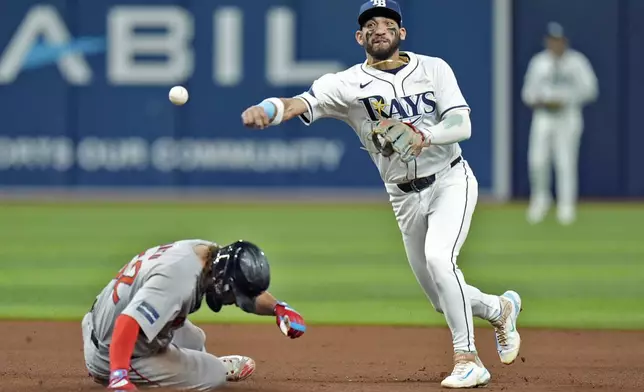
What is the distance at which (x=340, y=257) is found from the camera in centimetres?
1324

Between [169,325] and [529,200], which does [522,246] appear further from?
[169,325]

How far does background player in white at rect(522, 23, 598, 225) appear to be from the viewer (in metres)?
17.2

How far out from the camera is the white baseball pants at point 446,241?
6.52m

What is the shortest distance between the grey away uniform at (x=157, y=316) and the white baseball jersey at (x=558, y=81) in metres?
11.5

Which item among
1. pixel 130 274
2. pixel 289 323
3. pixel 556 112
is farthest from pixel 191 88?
pixel 289 323

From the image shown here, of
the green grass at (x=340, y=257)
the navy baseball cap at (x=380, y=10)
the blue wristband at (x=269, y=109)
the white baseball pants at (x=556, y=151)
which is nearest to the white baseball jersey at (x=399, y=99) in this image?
the navy baseball cap at (x=380, y=10)

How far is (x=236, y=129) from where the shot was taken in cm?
2062

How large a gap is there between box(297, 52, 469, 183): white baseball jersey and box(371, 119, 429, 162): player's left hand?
33cm

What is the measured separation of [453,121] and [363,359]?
5.89 feet

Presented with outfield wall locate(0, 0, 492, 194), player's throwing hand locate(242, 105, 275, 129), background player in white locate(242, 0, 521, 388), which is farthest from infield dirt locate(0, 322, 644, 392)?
outfield wall locate(0, 0, 492, 194)

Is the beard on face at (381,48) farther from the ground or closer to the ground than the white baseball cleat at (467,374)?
farther from the ground

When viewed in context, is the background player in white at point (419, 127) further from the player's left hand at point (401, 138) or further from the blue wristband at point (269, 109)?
the player's left hand at point (401, 138)

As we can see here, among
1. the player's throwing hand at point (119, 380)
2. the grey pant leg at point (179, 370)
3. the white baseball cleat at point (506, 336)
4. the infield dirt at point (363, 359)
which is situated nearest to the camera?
the player's throwing hand at point (119, 380)

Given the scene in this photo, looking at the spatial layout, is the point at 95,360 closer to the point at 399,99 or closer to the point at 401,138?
the point at 401,138
